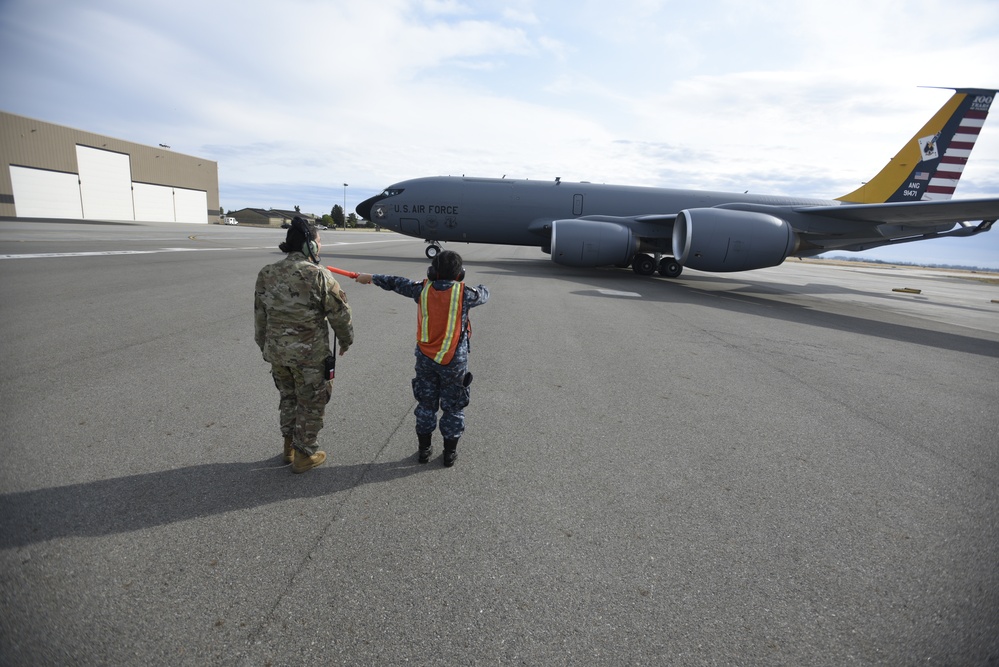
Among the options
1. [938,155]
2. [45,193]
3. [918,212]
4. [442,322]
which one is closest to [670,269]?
[918,212]

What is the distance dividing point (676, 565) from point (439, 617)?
131 cm

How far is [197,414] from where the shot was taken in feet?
13.4

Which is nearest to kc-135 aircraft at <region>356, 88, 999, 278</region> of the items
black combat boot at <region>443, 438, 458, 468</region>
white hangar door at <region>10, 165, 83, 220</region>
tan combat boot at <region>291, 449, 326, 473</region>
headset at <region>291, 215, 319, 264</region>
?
black combat boot at <region>443, 438, 458, 468</region>

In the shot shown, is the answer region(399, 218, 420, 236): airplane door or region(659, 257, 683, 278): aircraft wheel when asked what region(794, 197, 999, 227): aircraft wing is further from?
region(399, 218, 420, 236): airplane door

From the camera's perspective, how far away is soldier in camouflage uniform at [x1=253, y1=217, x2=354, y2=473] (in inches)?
124

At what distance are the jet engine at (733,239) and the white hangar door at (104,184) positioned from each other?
2535 inches

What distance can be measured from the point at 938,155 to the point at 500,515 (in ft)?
71.2

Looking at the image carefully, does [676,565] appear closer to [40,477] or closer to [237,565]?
[237,565]

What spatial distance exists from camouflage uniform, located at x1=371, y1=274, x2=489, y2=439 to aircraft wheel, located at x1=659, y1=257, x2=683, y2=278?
17246 mm

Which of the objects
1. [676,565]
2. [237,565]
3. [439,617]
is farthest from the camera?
[676,565]

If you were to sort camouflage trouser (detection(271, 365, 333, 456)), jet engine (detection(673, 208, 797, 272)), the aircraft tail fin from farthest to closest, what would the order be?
the aircraft tail fin < jet engine (detection(673, 208, 797, 272)) < camouflage trouser (detection(271, 365, 333, 456))

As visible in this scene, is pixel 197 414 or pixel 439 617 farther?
pixel 197 414

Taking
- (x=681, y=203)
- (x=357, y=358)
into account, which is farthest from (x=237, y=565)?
(x=681, y=203)

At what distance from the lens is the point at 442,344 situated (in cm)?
338
